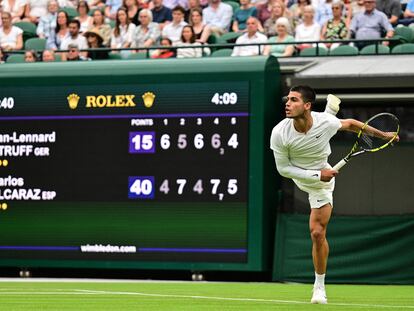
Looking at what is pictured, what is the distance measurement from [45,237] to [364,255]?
543 centimetres

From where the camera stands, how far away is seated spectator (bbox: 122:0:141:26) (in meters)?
22.6

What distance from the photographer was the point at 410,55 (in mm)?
19188

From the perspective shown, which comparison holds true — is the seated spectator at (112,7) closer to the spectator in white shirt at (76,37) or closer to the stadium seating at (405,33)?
the spectator in white shirt at (76,37)

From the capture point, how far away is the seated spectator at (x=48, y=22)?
23422mm

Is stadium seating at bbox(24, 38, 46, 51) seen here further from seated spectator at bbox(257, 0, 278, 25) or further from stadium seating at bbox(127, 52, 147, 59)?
seated spectator at bbox(257, 0, 278, 25)

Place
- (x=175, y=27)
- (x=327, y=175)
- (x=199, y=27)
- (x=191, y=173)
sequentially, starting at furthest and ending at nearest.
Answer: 1. (x=175, y=27)
2. (x=199, y=27)
3. (x=191, y=173)
4. (x=327, y=175)

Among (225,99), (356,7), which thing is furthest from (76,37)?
(356,7)

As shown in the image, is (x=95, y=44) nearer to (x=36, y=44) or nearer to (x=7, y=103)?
(x=36, y=44)

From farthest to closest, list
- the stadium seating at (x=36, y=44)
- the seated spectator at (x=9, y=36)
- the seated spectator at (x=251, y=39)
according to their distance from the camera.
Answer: the seated spectator at (x=9, y=36) → the stadium seating at (x=36, y=44) → the seated spectator at (x=251, y=39)

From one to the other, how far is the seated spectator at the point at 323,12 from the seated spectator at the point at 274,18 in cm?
51

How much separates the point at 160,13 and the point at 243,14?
176 cm

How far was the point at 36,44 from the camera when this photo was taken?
2323cm

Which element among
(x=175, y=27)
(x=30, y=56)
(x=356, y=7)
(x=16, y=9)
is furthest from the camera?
(x=16, y=9)

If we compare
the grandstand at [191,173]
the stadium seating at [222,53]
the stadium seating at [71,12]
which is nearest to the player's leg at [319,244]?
the grandstand at [191,173]
